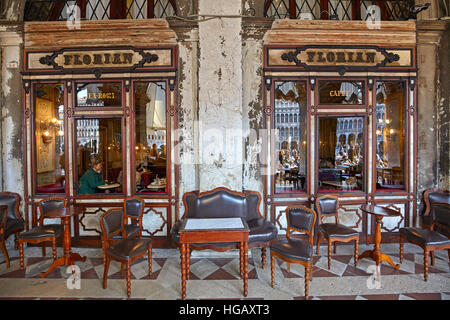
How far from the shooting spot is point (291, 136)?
14.3ft

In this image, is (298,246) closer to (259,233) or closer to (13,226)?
(259,233)

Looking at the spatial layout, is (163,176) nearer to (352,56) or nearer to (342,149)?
(342,149)

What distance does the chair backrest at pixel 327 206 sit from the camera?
150 inches

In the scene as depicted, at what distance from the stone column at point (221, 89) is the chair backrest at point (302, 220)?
1.06 meters

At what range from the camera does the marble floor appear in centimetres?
279

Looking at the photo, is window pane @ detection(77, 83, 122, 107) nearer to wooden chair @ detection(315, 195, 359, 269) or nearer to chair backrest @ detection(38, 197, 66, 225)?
chair backrest @ detection(38, 197, 66, 225)

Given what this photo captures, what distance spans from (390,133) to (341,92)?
133 cm

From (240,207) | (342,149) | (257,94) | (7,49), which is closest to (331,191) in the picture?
(342,149)

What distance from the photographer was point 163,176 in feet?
14.2

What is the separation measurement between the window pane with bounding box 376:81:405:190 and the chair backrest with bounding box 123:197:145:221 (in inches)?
178

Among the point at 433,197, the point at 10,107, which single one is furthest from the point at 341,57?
the point at 10,107
